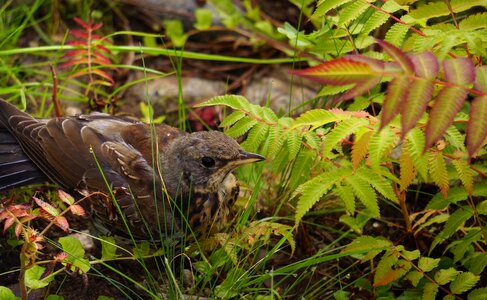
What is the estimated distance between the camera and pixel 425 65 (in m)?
2.39

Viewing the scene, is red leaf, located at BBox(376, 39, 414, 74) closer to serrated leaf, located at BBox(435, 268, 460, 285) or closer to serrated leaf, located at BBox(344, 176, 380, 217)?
serrated leaf, located at BBox(344, 176, 380, 217)

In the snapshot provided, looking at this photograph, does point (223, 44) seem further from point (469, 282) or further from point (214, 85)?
point (469, 282)

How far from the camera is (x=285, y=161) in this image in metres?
3.77

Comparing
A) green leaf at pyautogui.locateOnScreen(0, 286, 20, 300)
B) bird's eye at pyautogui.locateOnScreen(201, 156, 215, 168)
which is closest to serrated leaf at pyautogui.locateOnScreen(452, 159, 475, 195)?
bird's eye at pyautogui.locateOnScreen(201, 156, 215, 168)

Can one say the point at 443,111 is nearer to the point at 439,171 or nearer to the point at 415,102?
the point at 415,102

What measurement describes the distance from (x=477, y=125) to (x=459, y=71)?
0.65 feet

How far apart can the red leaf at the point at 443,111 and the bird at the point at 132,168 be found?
1354 mm

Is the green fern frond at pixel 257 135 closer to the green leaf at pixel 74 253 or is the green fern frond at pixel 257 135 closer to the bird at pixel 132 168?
the bird at pixel 132 168

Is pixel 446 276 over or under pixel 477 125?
under

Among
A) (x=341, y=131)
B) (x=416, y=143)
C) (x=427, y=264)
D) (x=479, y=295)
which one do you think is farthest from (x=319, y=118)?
(x=479, y=295)

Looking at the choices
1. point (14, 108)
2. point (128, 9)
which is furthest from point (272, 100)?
point (14, 108)

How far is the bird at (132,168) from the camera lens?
3711mm

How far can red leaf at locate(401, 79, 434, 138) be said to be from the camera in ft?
7.42

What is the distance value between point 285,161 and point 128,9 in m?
2.94
